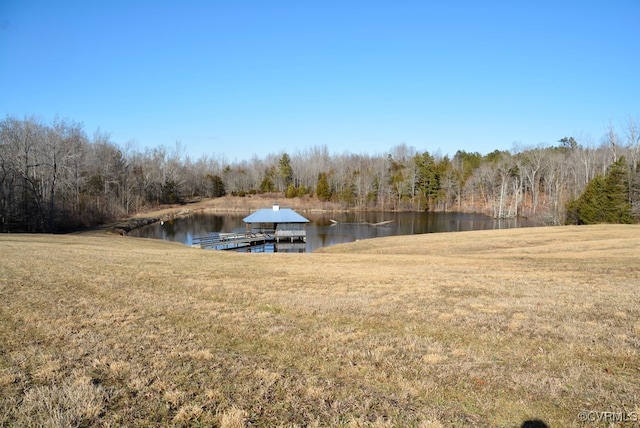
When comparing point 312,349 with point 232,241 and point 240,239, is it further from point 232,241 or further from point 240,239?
point 240,239

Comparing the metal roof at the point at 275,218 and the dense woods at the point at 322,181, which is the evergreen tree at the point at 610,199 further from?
the metal roof at the point at 275,218

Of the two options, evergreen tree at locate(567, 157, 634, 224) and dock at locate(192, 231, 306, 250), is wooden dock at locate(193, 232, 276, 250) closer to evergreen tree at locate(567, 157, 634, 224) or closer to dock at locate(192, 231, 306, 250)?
dock at locate(192, 231, 306, 250)

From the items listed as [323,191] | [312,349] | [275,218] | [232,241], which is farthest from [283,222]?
[323,191]

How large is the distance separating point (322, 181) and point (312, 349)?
90068mm

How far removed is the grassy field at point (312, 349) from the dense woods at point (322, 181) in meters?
36.8

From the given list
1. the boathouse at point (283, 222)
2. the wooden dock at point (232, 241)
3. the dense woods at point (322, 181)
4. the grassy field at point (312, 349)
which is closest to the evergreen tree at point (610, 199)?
the dense woods at point (322, 181)

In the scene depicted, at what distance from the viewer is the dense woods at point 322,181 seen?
139 ft

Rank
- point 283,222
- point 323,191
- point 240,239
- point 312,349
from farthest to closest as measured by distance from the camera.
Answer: point 323,191
point 283,222
point 240,239
point 312,349

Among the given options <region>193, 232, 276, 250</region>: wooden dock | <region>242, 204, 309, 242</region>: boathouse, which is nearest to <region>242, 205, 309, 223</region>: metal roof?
<region>242, 204, 309, 242</region>: boathouse

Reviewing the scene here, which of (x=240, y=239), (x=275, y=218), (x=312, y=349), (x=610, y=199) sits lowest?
(x=312, y=349)

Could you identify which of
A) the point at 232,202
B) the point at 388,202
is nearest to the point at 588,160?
the point at 388,202

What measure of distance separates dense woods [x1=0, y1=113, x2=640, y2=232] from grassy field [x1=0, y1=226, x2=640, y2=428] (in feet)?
121

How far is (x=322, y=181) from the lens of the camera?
95.9 meters

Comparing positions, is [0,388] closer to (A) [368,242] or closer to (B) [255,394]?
(B) [255,394]
